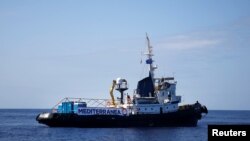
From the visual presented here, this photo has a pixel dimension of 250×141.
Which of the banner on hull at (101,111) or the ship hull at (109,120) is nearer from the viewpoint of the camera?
the ship hull at (109,120)

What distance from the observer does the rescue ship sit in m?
74.2

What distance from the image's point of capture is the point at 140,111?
75.1m

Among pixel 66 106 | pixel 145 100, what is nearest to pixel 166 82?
pixel 145 100

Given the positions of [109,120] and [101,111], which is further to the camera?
[101,111]

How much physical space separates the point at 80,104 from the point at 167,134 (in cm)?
1641

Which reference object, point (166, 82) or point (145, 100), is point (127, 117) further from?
point (166, 82)

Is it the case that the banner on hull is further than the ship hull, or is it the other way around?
the banner on hull

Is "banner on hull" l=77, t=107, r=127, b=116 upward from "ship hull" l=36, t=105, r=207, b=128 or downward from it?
upward

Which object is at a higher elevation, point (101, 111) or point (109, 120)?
point (101, 111)

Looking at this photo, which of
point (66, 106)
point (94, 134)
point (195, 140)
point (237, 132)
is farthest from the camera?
point (66, 106)

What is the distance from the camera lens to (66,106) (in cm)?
7581

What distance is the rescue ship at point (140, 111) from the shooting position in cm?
7425

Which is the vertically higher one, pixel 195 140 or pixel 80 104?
pixel 80 104

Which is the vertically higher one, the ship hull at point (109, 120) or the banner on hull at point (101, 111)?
the banner on hull at point (101, 111)
